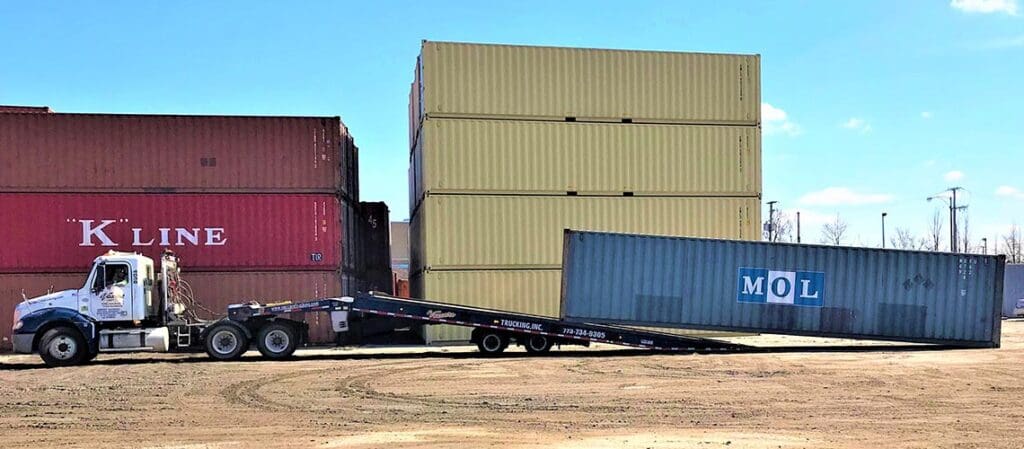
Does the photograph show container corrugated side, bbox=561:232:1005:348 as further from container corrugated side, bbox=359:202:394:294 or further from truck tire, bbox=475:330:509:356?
container corrugated side, bbox=359:202:394:294

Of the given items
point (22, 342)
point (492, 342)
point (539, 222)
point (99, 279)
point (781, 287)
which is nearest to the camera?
point (22, 342)

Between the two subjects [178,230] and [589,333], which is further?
[178,230]

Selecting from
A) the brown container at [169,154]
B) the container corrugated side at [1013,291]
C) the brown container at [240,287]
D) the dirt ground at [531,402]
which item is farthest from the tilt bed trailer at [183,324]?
the container corrugated side at [1013,291]

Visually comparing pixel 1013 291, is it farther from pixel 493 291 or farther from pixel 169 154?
pixel 169 154

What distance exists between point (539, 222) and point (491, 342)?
438cm

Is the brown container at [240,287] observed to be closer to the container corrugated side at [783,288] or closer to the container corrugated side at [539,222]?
the container corrugated side at [539,222]

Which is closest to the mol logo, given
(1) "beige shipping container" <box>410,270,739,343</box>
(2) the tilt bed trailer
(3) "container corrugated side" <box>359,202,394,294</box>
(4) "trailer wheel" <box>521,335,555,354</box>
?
(2) the tilt bed trailer

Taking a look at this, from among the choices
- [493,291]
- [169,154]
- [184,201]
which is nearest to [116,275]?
[184,201]

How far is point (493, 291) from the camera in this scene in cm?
2017

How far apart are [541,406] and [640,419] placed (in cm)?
143

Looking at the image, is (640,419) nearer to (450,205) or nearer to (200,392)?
(200,392)

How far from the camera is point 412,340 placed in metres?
21.0

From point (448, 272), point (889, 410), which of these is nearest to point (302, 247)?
point (448, 272)

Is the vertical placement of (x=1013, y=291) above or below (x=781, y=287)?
below
